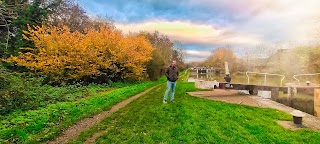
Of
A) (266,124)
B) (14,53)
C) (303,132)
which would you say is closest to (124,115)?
(266,124)

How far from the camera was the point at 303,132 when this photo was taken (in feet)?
24.2

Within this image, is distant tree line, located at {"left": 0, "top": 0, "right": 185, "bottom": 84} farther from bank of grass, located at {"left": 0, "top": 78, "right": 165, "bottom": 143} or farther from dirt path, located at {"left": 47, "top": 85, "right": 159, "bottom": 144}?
dirt path, located at {"left": 47, "top": 85, "right": 159, "bottom": 144}

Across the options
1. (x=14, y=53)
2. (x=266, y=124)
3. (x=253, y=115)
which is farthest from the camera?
(x=14, y=53)

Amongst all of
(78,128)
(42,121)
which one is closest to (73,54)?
(42,121)

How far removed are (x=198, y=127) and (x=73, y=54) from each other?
14.4 m

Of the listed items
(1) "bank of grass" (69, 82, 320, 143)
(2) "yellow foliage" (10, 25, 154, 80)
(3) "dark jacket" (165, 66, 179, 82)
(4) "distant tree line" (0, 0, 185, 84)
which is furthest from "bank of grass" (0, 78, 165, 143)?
(2) "yellow foliage" (10, 25, 154, 80)

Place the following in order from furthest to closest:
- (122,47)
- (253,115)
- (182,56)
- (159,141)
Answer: (182,56)
(122,47)
(253,115)
(159,141)

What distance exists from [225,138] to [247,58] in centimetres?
4326

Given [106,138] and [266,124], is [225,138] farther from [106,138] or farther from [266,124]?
[106,138]

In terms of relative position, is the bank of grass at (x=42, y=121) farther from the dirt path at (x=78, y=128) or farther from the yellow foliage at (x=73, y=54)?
the yellow foliage at (x=73, y=54)

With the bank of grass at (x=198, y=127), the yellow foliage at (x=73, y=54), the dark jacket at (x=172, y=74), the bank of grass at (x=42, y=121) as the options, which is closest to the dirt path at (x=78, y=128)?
the bank of grass at (x=42, y=121)

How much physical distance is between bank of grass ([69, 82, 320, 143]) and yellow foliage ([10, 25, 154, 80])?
424 inches

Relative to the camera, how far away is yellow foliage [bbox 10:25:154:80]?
18.7m

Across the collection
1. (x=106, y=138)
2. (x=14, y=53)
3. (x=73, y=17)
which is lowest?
(x=106, y=138)
